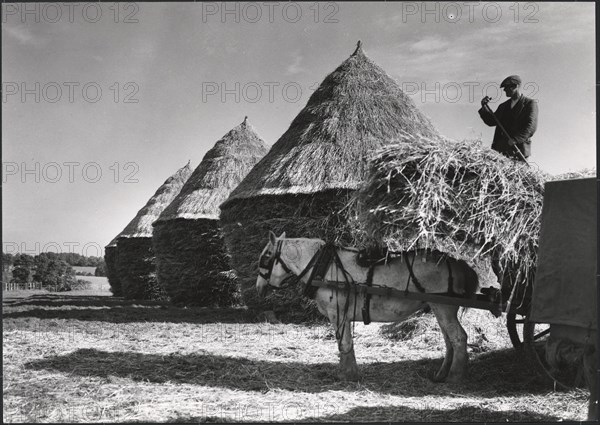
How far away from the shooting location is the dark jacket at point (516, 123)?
7.05m

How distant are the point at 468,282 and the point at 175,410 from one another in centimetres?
365

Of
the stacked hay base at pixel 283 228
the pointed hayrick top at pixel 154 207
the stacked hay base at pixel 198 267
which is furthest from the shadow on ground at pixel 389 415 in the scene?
the pointed hayrick top at pixel 154 207

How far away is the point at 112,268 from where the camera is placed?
33.4 meters

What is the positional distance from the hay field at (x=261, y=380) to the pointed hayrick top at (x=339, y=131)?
11.8 feet

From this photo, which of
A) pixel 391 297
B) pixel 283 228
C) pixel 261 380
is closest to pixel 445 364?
pixel 391 297

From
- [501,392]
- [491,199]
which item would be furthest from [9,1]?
[501,392]

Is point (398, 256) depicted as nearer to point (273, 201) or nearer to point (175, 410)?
point (175, 410)

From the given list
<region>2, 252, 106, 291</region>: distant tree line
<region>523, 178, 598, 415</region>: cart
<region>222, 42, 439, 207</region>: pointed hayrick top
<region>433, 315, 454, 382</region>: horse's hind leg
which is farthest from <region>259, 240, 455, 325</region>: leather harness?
<region>2, 252, 106, 291</region>: distant tree line

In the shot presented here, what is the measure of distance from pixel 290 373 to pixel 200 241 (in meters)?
13.1

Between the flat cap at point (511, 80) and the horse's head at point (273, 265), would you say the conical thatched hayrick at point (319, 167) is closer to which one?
the horse's head at point (273, 265)

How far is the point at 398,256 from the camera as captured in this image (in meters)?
6.27

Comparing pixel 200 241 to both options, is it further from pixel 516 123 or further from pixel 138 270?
pixel 516 123

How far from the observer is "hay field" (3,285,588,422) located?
502 cm

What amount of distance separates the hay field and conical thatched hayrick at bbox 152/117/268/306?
27.2 feet
